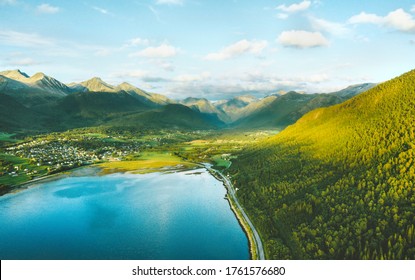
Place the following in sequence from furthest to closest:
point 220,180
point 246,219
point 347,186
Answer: point 220,180
point 246,219
point 347,186

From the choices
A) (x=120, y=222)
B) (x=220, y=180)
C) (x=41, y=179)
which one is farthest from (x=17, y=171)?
(x=220, y=180)

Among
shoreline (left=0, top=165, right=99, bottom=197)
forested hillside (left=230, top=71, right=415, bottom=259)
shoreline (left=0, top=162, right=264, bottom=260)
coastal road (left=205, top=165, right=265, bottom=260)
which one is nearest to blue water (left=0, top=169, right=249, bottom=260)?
shoreline (left=0, top=162, right=264, bottom=260)

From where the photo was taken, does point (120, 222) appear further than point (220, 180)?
No

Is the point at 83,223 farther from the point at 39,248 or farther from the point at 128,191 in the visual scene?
the point at 128,191

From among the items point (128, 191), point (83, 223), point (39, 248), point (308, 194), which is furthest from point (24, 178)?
point (308, 194)

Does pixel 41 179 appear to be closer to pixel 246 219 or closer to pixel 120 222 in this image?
pixel 120 222

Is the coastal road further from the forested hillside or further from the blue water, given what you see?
the blue water
